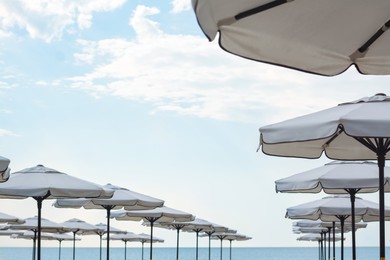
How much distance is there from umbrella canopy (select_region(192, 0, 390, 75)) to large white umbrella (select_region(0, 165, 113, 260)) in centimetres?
506

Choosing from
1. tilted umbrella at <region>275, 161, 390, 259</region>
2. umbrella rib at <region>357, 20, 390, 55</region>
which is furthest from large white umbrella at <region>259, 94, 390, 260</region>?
tilted umbrella at <region>275, 161, 390, 259</region>

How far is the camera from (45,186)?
8.38m

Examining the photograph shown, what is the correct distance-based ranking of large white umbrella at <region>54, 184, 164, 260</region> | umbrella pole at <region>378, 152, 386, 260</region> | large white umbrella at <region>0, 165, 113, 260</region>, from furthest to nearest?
large white umbrella at <region>54, 184, 164, 260</region>
large white umbrella at <region>0, 165, 113, 260</region>
umbrella pole at <region>378, 152, 386, 260</region>

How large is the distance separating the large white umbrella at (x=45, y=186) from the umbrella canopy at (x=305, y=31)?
5.06 metres

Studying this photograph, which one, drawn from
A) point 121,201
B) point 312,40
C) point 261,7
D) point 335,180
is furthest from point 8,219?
point 261,7

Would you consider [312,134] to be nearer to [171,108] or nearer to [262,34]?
[262,34]

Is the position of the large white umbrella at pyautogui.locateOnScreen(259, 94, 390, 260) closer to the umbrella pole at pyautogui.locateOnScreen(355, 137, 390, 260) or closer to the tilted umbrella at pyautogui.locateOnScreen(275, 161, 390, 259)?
the umbrella pole at pyautogui.locateOnScreen(355, 137, 390, 260)

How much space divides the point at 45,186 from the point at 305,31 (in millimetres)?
5422

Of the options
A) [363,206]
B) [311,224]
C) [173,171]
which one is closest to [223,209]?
[173,171]

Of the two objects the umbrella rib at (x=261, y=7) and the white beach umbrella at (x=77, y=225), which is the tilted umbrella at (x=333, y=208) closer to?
the umbrella rib at (x=261, y=7)

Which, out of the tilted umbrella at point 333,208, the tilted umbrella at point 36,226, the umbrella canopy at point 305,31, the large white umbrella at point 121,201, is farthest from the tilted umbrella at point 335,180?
the tilted umbrella at point 36,226

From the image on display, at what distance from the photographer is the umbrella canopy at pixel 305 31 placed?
10.6ft

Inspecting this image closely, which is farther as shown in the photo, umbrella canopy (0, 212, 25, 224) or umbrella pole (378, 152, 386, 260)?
umbrella canopy (0, 212, 25, 224)

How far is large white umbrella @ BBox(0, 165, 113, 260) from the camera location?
8.34 metres
